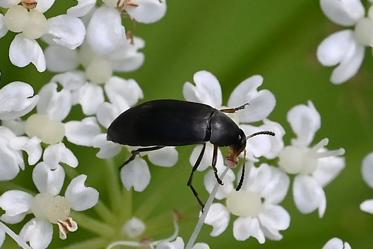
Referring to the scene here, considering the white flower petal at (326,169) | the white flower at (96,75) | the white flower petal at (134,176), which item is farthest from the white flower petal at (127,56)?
the white flower petal at (326,169)

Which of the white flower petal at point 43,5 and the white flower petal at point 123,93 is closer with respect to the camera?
the white flower petal at point 43,5

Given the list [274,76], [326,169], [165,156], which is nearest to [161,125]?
[165,156]

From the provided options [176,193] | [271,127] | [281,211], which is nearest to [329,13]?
[271,127]

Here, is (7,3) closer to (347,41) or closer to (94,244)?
(94,244)

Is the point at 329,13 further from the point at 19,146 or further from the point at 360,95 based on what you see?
the point at 19,146

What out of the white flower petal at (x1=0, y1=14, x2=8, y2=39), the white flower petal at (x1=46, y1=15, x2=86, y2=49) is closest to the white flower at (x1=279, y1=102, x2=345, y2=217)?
the white flower petal at (x1=46, y1=15, x2=86, y2=49)

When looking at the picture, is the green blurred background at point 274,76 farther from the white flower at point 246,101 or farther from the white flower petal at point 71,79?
the white flower at point 246,101
